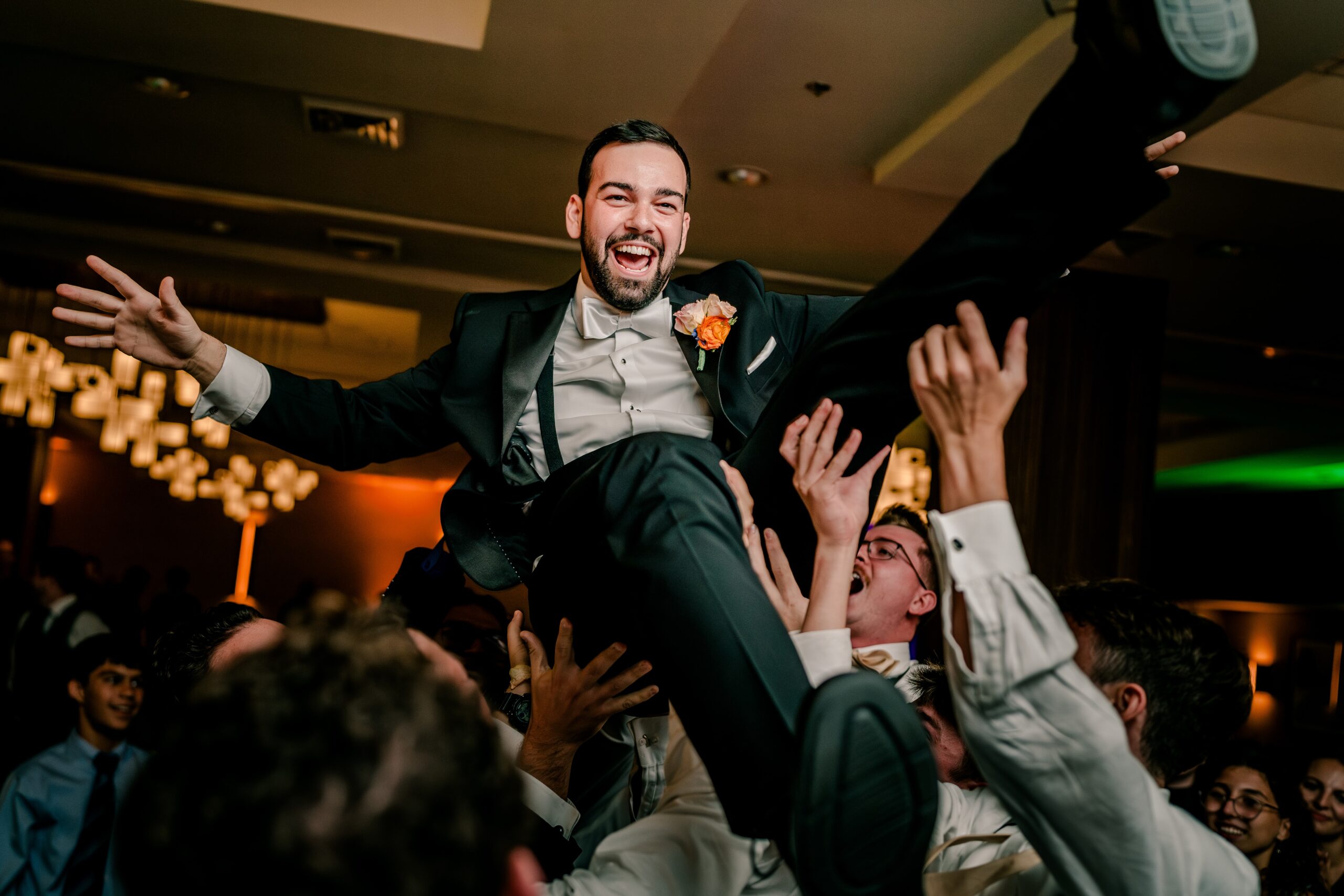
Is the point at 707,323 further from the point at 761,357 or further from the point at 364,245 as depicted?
the point at 364,245

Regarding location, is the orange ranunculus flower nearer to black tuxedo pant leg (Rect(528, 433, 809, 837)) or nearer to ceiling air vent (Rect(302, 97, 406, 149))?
black tuxedo pant leg (Rect(528, 433, 809, 837))

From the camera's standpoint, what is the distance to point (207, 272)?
6555mm

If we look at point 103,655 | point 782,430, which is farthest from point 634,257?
point 103,655

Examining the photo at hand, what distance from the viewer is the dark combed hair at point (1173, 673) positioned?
159 cm

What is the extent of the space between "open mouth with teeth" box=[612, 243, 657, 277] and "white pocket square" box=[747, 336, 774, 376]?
270 mm

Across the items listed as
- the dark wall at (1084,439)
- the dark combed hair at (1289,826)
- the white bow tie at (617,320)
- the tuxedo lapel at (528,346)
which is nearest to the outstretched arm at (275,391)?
the tuxedo lapel at (528,346)

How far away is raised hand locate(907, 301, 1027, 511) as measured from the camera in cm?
126

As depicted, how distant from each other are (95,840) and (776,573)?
8.84 ft

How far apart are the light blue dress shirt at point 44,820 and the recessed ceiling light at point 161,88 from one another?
8.56 ft

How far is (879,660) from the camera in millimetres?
2486

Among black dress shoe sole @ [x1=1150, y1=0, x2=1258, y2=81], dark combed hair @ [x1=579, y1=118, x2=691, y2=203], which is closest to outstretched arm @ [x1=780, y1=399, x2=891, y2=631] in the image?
black dress shoe sole @ [x1=1150, y1=0, x2=1258, y2=81]

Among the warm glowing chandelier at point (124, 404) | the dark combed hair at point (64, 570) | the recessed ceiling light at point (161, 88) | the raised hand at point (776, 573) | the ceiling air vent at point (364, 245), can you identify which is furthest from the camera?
the warm glowing chandelier at point (124, 404)

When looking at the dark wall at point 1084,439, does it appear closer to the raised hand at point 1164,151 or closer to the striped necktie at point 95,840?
the raised hand at point 1164,151

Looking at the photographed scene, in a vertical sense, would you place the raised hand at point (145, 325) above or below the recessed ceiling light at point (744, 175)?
below
